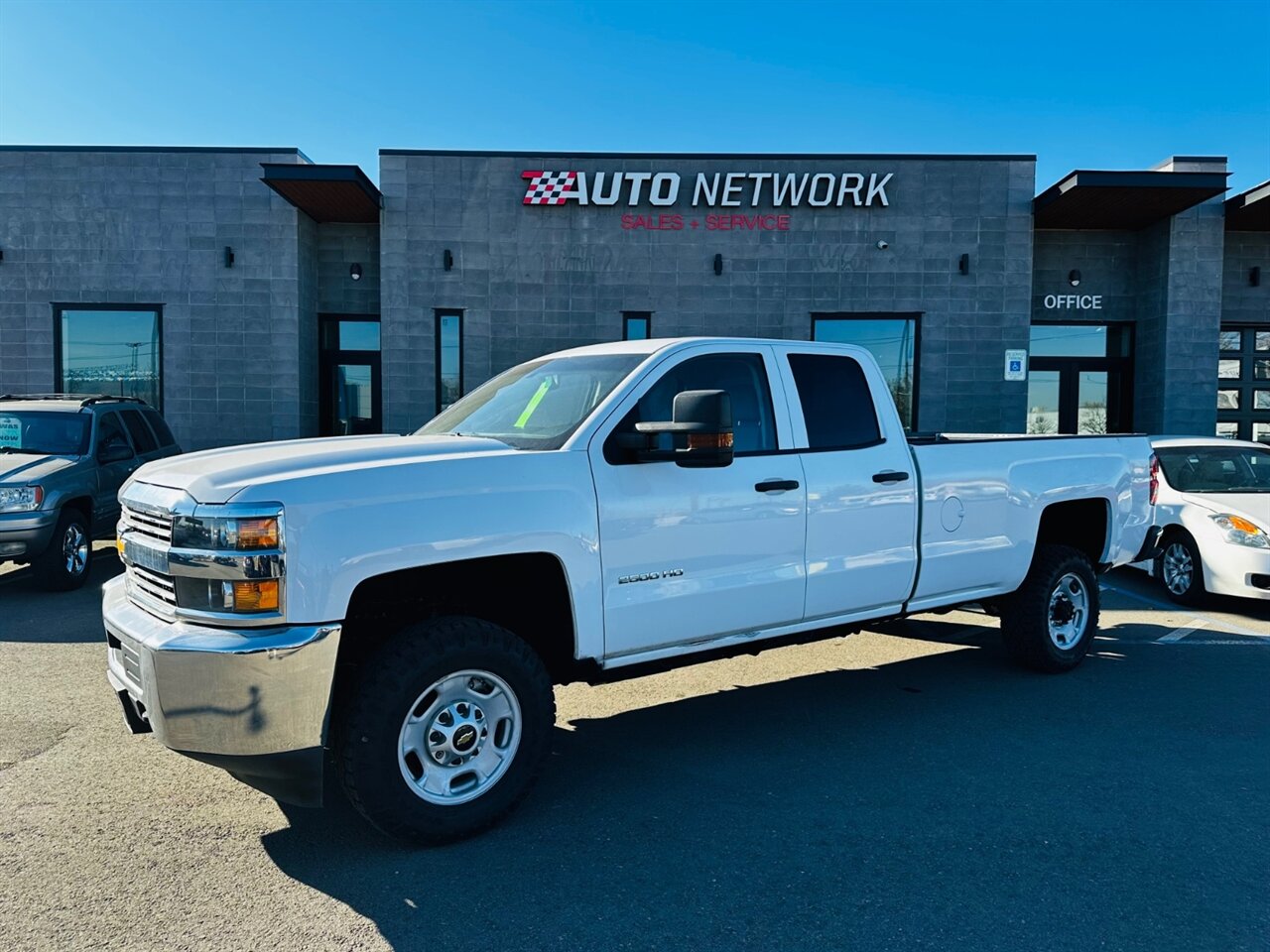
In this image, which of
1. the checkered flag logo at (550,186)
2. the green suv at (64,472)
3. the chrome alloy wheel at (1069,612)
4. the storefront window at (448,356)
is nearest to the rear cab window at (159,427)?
the green suv at (64,472)

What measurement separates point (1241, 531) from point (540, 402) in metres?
6.68

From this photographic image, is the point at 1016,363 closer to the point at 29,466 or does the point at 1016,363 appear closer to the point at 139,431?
the point at 139,431

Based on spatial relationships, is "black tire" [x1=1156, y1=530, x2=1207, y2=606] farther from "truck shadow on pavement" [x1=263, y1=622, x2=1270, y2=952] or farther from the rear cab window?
the rear cab window

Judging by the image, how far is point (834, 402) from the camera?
5.07m

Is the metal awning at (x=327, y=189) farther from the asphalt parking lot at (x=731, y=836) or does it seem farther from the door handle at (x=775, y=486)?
the door handle at (x=775, y=486)

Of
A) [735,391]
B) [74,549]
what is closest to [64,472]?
[74,549]

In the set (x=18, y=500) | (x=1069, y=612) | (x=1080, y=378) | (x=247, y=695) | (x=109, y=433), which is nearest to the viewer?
(x=247, y=695)

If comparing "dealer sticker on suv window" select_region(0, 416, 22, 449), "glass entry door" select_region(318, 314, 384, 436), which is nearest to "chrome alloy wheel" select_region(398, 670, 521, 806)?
"dealer sticker on suv window" select_region(0, 416, 22, 449)

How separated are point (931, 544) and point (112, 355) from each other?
48.6 feet

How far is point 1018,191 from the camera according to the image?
1524 cm

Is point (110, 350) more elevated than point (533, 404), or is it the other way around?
point (110, 350)

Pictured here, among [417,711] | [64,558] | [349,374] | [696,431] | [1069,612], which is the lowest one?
[64,558]

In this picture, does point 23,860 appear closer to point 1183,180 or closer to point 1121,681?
point 1121,681

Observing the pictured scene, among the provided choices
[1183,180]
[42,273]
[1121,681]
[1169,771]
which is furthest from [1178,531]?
[42,273]
